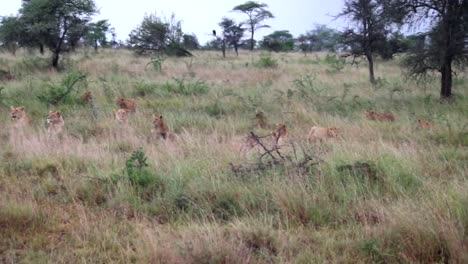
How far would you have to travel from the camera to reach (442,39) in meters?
12.9

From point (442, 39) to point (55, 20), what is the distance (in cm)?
1490

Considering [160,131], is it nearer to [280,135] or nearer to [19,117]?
[280,135]

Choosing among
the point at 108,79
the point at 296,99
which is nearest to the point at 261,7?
the point at 108,79

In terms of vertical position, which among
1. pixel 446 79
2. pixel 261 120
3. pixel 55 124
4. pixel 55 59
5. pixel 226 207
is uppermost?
pixel 55 59

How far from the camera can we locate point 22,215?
13.5ft

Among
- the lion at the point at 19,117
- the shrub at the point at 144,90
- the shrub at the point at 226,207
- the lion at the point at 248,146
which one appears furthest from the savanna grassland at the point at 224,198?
the shrub at the point at 144,90

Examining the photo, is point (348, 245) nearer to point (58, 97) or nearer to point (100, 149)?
point (100, 149)

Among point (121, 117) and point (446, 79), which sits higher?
point (446, 79)

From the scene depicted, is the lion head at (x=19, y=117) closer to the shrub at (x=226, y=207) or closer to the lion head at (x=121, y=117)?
the lion head at (x=121, y=117)

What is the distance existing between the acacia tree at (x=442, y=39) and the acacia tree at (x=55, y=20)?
13369 millimetres

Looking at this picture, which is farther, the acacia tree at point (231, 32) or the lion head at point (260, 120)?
the acacia tree at point (231, 32)

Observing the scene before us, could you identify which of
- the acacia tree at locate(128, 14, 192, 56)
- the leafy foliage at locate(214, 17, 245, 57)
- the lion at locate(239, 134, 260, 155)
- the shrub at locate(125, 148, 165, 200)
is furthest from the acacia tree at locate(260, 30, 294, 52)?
the shrub at locate(125, 148, 165, 200)

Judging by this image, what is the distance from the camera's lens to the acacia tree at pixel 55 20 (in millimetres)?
19109

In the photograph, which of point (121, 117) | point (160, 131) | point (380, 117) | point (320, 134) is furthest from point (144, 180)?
point (380, 117)
